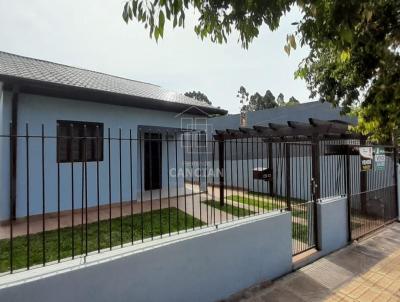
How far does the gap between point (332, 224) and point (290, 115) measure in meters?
11.3

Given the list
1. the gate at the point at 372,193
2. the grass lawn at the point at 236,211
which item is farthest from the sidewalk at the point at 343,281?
the grass lawn at the point at 236,211

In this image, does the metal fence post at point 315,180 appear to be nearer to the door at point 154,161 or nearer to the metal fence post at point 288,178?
the metal fence post at point 288,178

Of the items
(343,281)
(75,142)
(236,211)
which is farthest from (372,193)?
(75,142)

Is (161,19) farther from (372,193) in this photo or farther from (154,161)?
(154,161)

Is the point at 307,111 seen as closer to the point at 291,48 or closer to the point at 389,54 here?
the point at 389,54

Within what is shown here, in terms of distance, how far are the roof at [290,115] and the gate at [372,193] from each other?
484 centimetres

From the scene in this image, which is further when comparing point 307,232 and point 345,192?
point 345,192

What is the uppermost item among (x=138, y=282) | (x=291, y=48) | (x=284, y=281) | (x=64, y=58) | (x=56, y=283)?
(x=64, y=58)

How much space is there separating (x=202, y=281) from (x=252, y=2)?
11.0 feet

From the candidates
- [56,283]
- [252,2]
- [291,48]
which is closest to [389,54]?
[291,48]

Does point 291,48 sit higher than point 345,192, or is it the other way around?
point 291,48

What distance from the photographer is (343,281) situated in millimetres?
4543

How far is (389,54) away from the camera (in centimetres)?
328

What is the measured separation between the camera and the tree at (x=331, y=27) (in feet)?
6.92
